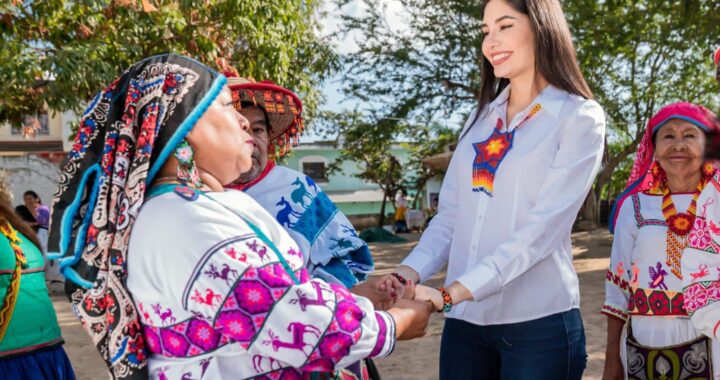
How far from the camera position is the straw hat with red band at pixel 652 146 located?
2.96 m

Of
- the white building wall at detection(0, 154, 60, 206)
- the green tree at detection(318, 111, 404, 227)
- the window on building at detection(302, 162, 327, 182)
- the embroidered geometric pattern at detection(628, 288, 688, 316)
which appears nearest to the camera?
the embroidered geometric pattern at detection(628, 288, 688, 316)

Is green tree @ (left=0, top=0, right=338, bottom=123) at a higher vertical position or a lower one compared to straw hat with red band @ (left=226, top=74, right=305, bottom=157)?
higher

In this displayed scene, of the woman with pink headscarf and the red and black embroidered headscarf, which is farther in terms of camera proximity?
the woman with pink headscarf

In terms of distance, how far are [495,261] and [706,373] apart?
127 cm

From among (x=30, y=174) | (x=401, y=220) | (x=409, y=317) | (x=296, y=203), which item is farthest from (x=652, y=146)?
(x=30, y=174)

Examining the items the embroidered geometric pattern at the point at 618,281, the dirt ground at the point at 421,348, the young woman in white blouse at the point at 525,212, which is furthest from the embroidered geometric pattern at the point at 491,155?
the dirt ground at the point at 421,348

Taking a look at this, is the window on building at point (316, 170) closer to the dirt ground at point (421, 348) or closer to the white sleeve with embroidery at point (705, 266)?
the dirt ground at point (421, 348)

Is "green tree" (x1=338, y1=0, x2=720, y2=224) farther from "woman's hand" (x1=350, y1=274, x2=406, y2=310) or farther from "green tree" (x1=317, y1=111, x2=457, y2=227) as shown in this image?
"woman's hand" (x1=350, y1=274, x2=406, y2=310)

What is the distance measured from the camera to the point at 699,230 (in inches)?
77.1

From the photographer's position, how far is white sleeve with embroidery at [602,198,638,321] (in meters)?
3.00

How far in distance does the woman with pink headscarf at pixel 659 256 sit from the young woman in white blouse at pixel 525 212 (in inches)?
31.7

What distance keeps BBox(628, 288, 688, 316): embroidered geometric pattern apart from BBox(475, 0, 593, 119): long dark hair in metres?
1.10

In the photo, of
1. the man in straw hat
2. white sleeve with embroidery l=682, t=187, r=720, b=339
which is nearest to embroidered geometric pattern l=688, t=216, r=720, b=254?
white sleeve with embroidery l=682, t=187, r=720, b=339

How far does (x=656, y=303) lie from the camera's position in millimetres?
2795
